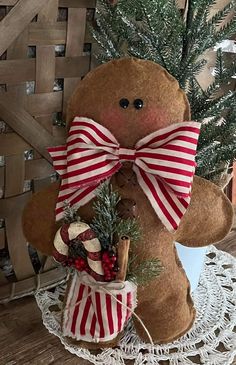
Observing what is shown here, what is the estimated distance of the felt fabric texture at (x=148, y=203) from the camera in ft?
1.63

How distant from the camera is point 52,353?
569 millimetres

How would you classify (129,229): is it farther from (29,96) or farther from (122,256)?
(29,96)

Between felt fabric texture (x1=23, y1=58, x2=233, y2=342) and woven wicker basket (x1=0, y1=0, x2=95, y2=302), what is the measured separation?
0.08 metres

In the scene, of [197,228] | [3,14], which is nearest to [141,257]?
[197,228]

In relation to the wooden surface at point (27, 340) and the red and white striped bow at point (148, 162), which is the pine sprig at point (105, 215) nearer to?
the red and white striped bow at point (148, 162)

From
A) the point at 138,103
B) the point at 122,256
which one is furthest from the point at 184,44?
the point at 122,256

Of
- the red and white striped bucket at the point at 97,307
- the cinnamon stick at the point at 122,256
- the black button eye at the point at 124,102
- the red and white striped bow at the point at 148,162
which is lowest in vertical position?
the red and white striped bucket at the point at 97,307

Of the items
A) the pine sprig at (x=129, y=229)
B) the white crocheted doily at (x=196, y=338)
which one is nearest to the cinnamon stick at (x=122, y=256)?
the pine sprig at (x=129, y=229)

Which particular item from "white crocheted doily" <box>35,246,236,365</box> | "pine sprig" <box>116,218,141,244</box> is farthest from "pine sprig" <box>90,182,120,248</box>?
"white crocheted doily" <box>35,246,236,365</box>

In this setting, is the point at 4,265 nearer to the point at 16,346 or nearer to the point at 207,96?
the point at 16,346

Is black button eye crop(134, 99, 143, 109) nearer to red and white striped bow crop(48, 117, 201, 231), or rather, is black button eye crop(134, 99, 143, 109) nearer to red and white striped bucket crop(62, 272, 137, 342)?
red and white striped bow crop(48, 117, 201, 231)

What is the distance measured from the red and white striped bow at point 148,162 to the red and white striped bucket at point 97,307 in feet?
0.26

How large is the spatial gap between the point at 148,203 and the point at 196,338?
189 mm

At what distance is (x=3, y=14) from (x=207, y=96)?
0.24 meters
